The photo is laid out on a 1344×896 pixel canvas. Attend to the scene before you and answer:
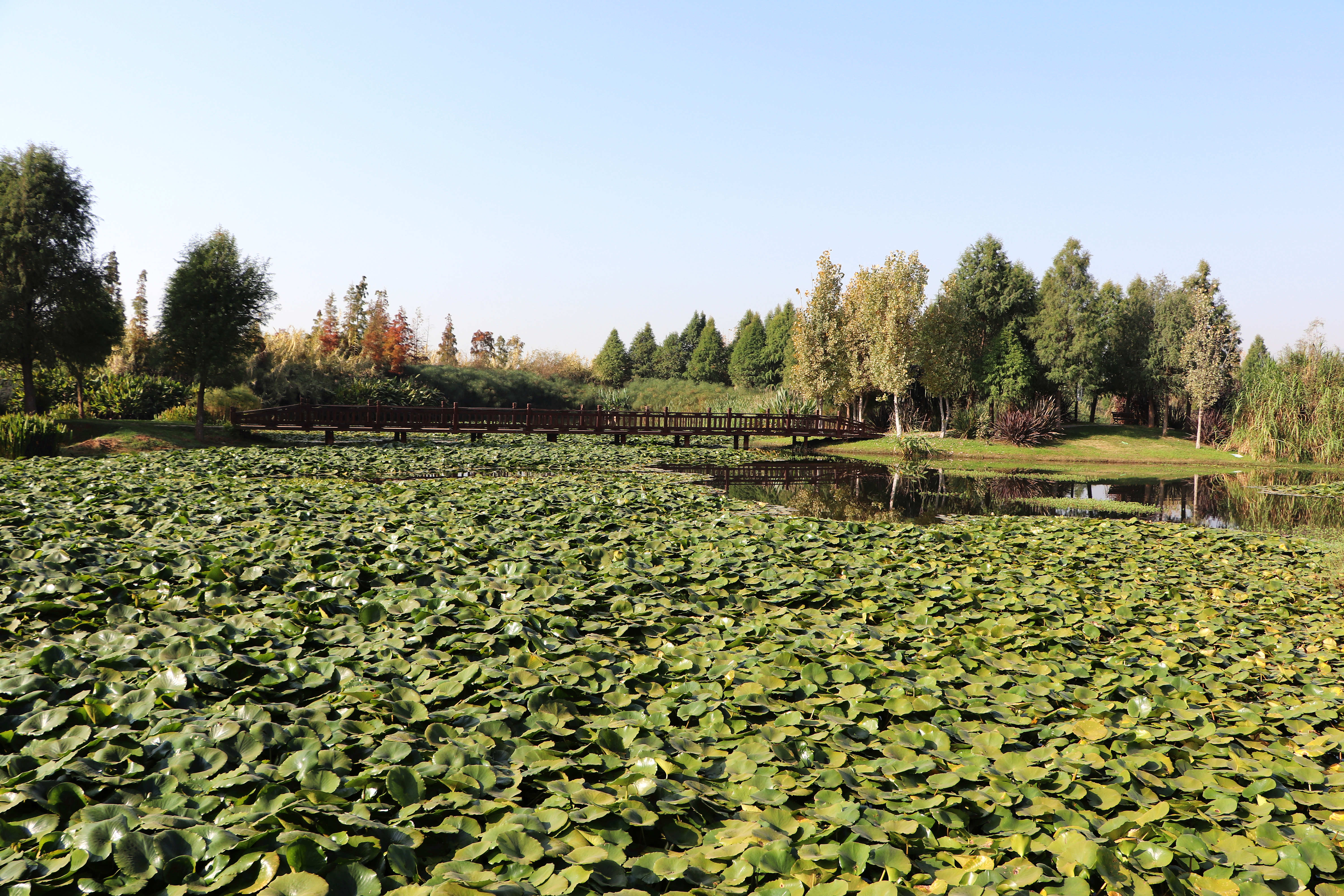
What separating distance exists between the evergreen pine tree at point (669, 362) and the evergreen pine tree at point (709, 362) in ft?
2.54

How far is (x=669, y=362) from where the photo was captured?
53844 mm

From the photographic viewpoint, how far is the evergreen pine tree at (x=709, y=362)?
2023 inches

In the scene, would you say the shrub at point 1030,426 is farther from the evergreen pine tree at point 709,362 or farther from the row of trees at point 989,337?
the evergreen pine tree at point 709,362

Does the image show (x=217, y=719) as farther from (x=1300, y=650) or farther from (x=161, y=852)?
(x=1300, y=650)

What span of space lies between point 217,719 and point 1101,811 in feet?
11.4

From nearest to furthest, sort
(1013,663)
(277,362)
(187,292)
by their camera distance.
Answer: (1013,663) < (187,292) < (277,362)

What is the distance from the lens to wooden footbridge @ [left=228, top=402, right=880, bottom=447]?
22.8m

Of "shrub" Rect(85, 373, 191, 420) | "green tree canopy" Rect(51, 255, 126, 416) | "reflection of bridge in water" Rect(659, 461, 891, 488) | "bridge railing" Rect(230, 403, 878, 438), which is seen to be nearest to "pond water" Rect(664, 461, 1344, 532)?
"reflection of bridge in water" Rect(659, 461, 891, 488)

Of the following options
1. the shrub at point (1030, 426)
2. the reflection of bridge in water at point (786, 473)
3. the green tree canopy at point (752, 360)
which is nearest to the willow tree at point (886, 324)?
the shrub at point (1030, 426)

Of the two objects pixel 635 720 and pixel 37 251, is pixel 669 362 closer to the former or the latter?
pixel 37 251

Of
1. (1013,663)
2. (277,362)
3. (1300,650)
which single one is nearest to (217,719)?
(1013,663)

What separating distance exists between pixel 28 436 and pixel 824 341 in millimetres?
24687

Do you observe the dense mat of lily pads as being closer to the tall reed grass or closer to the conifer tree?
the tall reed grass

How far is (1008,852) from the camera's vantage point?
2.57 meters
